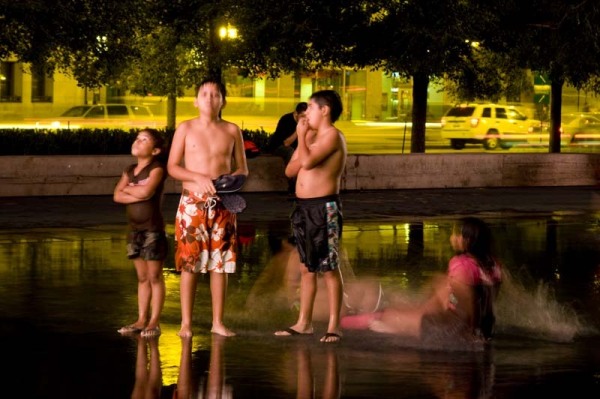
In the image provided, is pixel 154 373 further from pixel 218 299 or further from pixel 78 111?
pixel 78 111

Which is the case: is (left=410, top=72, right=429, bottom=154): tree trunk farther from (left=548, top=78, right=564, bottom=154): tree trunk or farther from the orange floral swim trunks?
the orange floral swim trunks

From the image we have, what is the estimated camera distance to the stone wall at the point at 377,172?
19.3 metres

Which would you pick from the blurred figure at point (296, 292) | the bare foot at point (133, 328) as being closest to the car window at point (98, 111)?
the blurred figure at point (296, 292)

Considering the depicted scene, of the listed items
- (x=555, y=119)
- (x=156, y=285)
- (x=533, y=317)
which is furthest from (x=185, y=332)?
(x=555, y=119)

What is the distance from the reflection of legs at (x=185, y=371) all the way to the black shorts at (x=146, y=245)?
2.11ft

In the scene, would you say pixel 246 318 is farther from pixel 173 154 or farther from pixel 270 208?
pixel 270 208

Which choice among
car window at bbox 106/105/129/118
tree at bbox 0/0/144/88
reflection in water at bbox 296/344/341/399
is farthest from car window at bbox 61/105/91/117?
reflection in water at bbox 296/344/341/399

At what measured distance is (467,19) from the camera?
76.1ft

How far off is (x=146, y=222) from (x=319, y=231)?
3.93ft

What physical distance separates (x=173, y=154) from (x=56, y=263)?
13.6ft

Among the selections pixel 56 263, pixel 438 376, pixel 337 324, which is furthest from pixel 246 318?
pixel 56 263

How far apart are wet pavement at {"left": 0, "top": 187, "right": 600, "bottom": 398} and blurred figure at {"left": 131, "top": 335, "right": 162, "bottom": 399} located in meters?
0.01

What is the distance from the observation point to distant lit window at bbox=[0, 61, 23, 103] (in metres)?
53.9

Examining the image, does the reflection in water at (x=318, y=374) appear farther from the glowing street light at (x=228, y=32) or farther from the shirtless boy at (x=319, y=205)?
the glowing street light at (x=228, y=32)
